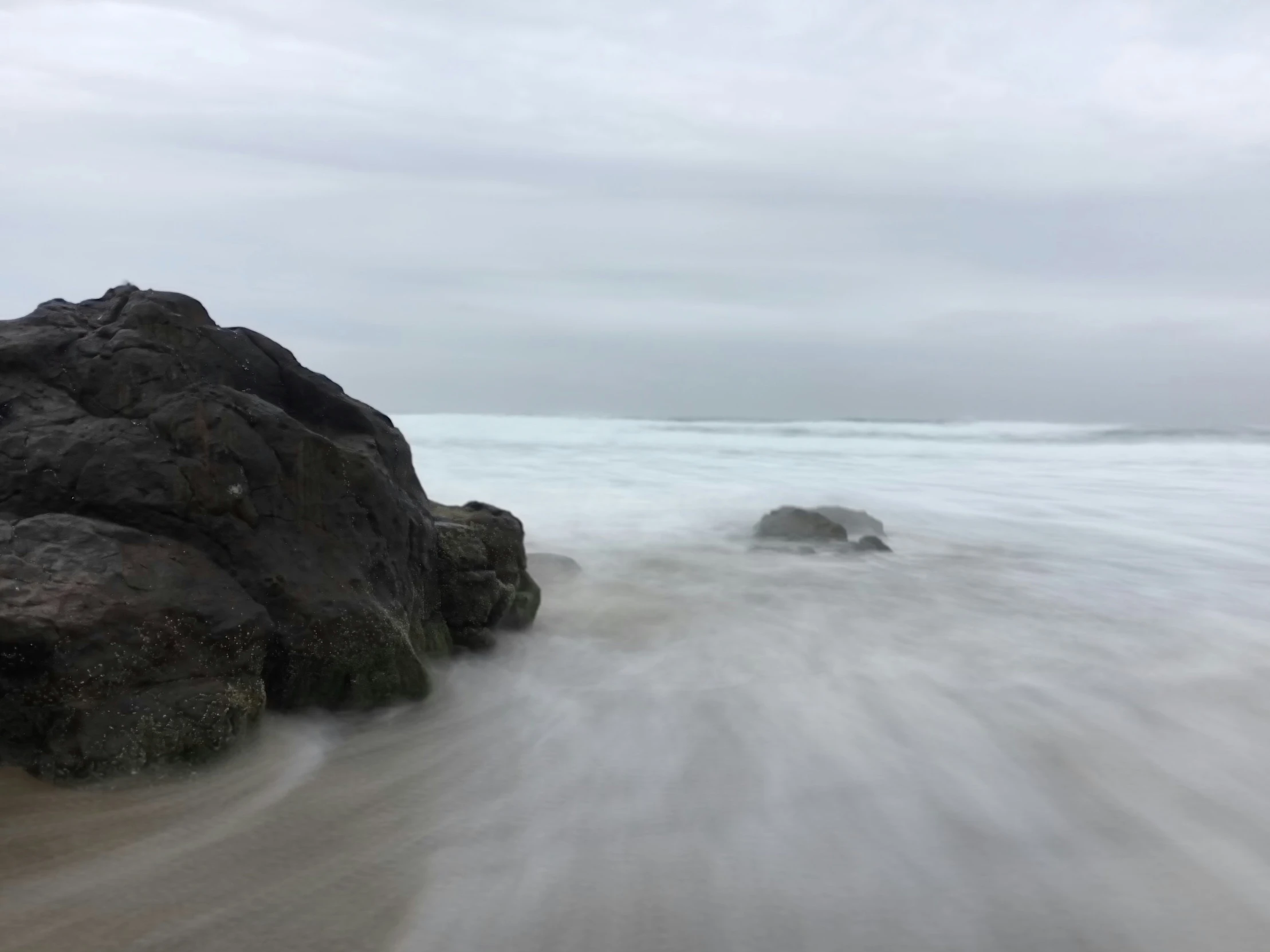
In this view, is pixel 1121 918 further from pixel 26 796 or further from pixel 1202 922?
pixel 26 796

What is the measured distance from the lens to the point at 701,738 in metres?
3.61

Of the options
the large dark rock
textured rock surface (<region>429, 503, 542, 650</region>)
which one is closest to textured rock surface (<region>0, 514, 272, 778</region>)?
the large dark rock

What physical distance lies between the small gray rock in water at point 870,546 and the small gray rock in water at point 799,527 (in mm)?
196


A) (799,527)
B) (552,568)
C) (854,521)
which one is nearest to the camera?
(552,568)

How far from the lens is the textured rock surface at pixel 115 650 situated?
2648mm

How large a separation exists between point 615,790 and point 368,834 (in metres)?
0.85

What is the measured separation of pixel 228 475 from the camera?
3.34 metres

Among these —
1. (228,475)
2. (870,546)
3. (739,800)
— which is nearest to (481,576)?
(228,475)

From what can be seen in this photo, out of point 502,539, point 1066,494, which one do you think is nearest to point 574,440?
point 1066,494

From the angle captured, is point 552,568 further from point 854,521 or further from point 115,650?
Result: point 854,521

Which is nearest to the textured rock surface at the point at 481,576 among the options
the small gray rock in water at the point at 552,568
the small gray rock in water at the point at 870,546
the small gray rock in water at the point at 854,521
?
the small gray rock in water at the point at 552,568

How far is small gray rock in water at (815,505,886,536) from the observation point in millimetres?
9773

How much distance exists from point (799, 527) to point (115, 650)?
687 cm

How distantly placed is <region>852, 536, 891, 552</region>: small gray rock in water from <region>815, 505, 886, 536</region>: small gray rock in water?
0.96 metres
